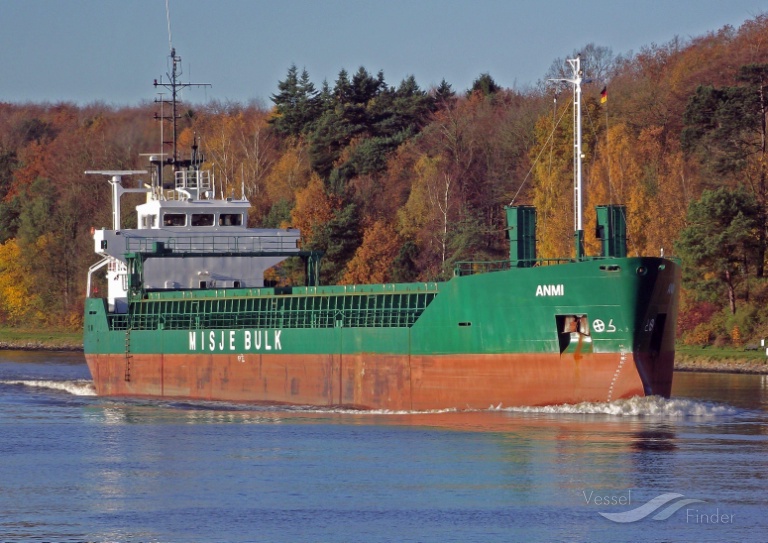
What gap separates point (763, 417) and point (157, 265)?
20.7 metres

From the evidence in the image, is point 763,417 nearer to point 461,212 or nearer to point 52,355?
point 461,212

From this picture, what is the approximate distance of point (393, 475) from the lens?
25.3 meters

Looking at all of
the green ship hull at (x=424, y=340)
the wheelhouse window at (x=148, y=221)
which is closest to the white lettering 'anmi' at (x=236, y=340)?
the green ship hull at (x=424, y=340)

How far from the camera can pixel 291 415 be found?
1357 inches

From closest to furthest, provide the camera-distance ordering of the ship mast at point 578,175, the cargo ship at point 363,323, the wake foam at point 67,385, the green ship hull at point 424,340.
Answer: the green ship hull at point 424,340 < the cargo ship at point 363,323 < the ship mast at point 578,175 < the wake foam at point 67,385

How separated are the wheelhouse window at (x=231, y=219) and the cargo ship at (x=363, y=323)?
1.9 inches

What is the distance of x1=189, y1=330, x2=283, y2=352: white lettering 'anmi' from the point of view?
3806cm

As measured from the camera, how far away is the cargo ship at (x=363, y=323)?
3095cm

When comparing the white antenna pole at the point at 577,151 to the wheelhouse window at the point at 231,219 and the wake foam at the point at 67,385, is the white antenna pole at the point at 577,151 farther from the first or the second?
the wake foam at the point at 67,385

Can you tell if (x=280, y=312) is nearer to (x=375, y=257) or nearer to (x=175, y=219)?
(x=175, y=219)

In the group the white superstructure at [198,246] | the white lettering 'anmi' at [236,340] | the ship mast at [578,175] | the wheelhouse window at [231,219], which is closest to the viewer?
the ship mast at [578,175]

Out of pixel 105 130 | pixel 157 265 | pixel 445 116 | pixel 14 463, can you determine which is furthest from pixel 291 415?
pixel 105 130

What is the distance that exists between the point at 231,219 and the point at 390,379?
43.2 ft

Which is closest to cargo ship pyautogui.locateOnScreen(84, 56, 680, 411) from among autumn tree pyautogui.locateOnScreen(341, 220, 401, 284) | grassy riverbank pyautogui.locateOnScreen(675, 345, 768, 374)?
grassy riverbank pyautogui.locateOnScreen(675, 345, 768, 374)
